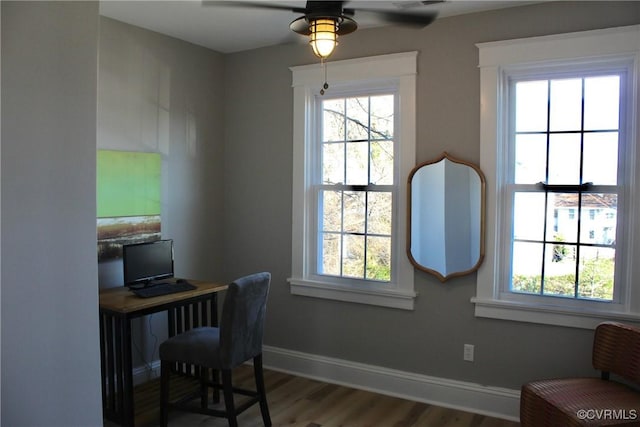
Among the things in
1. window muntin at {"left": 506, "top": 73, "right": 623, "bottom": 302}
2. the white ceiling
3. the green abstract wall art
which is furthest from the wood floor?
the white ceiling

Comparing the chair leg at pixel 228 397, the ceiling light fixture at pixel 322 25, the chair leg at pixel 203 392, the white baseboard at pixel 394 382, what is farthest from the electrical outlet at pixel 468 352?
the ceiling light fixture at pixel 322 25

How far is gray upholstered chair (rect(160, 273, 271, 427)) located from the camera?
9.30 ft

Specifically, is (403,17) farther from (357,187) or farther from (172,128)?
(172,128)

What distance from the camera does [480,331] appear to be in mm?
3365

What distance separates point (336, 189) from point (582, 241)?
1.71 m

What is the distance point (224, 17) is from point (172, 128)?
978 millimetres

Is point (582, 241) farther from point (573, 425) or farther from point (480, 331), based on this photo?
point (573, 425)

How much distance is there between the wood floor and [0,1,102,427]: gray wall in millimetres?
1568

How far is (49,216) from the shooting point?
5.37ft

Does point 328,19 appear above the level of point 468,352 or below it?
above

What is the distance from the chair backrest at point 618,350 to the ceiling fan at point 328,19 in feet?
6.26

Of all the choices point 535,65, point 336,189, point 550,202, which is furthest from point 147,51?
point 550,202

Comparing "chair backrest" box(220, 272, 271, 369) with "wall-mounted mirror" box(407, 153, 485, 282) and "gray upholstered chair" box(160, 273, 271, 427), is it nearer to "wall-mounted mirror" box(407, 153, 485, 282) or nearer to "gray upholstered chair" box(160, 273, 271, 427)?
"gray upholstered chair" box(160, 273, 271, 427)

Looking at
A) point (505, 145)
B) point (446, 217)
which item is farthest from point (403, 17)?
point (446, 217)
